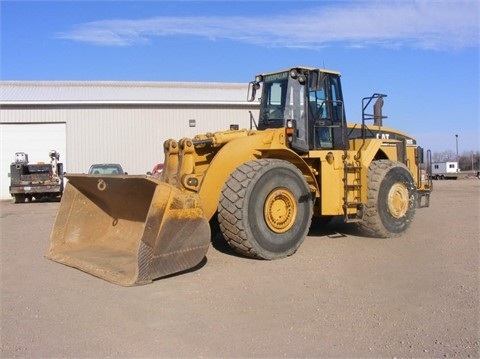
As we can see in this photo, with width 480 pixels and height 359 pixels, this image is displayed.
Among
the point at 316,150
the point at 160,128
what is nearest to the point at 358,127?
the point at 316,150

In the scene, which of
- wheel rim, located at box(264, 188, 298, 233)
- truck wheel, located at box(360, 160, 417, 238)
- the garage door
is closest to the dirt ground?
wheel rim, located at box(264, 188, 298, 233)

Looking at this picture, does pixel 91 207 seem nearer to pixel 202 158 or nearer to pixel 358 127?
pixel 202 158

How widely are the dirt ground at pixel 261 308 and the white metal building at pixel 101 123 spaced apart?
1928cm

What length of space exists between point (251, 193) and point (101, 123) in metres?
21.3

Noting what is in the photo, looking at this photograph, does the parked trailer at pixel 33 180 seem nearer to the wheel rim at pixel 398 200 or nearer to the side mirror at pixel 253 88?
the side mirror at pixel 253 88

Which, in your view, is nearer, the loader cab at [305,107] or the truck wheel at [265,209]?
the truck wheel at [265,209]

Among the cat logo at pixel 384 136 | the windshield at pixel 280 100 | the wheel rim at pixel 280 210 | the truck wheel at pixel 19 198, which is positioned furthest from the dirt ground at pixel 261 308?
the truck wheel at pixel 19 198

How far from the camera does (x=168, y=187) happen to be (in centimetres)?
605

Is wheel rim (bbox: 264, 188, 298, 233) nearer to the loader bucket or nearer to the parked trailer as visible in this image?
the loader bucket

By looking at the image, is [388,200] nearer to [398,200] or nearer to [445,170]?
[398,200]

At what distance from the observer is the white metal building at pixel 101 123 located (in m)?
26.3

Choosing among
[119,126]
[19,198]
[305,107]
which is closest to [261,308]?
[305,107]

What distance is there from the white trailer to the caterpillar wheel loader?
48.7 metres

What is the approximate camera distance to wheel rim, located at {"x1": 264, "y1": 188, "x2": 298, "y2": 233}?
24.1 ft
